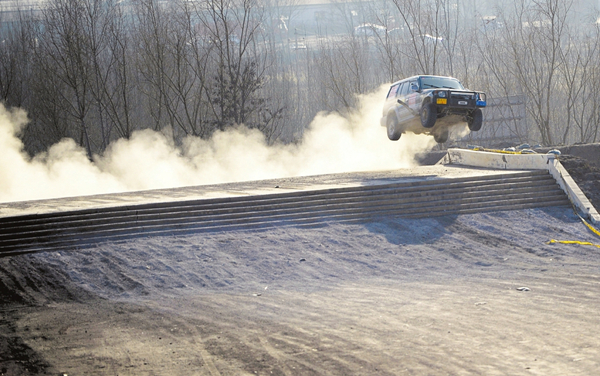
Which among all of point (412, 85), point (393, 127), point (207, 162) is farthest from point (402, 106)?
point (207, 162)

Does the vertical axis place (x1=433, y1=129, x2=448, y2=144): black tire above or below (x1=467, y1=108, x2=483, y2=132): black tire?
below

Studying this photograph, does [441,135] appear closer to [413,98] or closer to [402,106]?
[402,106]

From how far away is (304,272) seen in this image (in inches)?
468

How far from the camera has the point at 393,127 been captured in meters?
20.2

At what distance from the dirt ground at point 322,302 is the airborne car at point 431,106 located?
357 centimetres

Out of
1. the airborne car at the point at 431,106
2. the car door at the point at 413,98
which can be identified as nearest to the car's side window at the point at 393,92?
the airborne car at the point at 431,106

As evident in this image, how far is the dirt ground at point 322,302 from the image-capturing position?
6.91 metres

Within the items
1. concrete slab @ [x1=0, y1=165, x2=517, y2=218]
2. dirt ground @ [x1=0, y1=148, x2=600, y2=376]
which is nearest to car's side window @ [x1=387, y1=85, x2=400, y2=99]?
concrete slab @ [x1=0, y1=165, x2=517, y2=218]

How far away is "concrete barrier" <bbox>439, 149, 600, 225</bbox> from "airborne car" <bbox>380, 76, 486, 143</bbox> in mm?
1778

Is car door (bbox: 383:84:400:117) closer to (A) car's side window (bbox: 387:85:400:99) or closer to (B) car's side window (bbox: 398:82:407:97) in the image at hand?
(A) car's side window (bbox: 387:85:400:99)

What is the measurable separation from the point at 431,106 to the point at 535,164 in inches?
138

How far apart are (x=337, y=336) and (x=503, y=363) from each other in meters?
2.11

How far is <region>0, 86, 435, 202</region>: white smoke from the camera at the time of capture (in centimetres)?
2495

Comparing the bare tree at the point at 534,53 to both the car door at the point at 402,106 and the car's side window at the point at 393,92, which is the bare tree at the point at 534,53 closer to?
the car's side window at the point at 393,92
